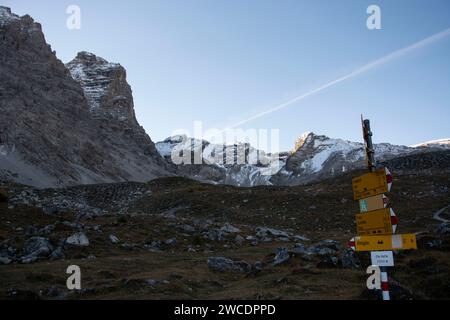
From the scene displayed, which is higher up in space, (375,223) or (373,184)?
(373,184)

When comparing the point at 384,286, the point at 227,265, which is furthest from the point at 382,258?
the point at 227,265

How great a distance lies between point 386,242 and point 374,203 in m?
1.26

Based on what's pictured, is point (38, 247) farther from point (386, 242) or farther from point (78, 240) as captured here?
point (386, 242)

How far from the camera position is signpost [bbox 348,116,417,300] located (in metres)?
10.7

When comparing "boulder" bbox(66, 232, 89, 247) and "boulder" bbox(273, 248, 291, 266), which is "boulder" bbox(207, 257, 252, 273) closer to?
"boulder" bbox(273, 248, 291, 266)

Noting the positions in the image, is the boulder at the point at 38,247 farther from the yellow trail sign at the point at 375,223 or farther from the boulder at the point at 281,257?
the yellow trail sign at the point at 375,223

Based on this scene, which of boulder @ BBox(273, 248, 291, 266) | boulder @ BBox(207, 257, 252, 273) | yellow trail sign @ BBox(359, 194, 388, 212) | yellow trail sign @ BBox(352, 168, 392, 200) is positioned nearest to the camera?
yellow trail sign @ BBox(352, 168, 392, 200)

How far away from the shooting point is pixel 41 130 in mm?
151000

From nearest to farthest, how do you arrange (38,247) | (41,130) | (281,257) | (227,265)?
(227,265), (281,257), (38,247), (41,130)

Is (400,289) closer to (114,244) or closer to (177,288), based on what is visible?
(177,288)

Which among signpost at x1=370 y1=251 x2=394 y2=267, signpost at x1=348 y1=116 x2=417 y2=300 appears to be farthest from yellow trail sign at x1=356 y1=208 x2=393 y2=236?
signpost at x1=370 y1=251 x2=394 y2=267

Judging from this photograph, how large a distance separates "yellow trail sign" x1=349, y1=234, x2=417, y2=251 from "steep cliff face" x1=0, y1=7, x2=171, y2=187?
101 m

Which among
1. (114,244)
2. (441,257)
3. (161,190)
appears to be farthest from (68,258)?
(161,190)
